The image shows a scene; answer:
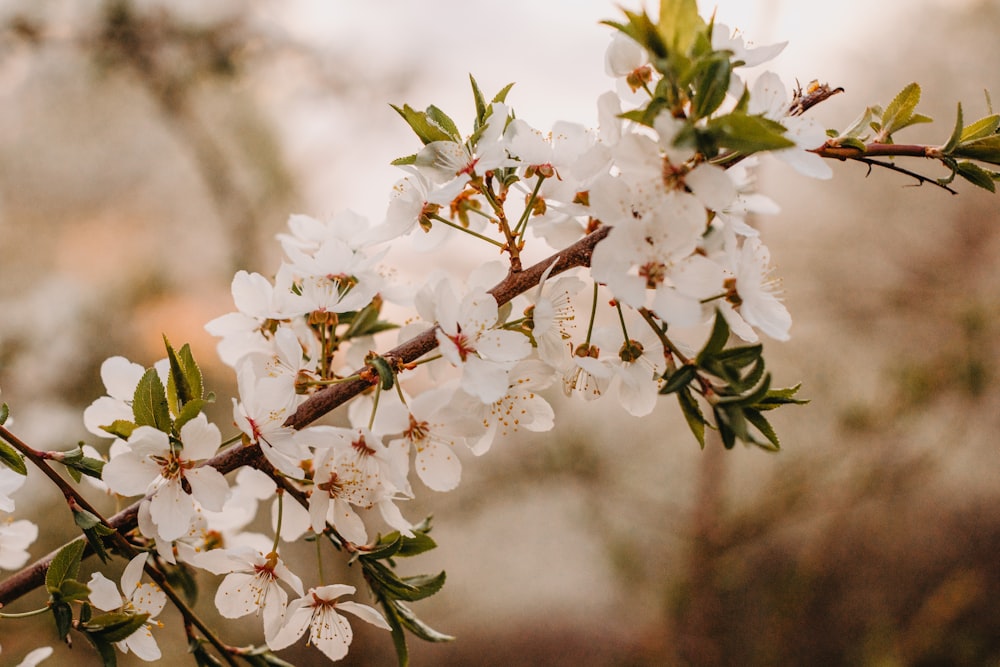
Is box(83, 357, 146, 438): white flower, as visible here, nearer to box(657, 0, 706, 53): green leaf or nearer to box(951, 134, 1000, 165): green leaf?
box(657, 0, 706, 53): green leaf

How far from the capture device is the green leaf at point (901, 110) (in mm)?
527

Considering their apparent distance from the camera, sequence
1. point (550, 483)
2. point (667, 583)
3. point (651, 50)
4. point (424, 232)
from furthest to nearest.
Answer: point (550, 483)
point (667, 583)
point (424, 232)
point (651, 50)

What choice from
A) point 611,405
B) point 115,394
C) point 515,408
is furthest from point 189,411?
point 611,405

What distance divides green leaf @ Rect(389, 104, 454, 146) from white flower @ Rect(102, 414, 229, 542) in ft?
0.85

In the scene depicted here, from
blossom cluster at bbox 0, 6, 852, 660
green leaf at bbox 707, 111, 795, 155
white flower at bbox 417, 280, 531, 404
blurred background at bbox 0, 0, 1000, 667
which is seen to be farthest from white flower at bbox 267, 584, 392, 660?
blurred background at bbox 0, 0, 1000, 667

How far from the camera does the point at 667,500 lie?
2.71 metres

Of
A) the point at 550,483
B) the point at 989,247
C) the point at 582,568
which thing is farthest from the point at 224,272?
the point at 989,247

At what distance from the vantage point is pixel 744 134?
0.40 metres

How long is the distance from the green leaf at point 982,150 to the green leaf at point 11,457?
2.30 ft

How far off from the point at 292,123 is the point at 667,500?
2100 millimetres

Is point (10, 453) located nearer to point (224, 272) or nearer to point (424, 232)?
point (424, 232)

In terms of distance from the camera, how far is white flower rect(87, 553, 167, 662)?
51cm

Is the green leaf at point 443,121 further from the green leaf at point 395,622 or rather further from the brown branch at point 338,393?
the green leaf at point 395,622

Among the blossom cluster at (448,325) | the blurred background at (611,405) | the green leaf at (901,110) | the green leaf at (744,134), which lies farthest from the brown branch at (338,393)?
the blurred background at (611,405)
